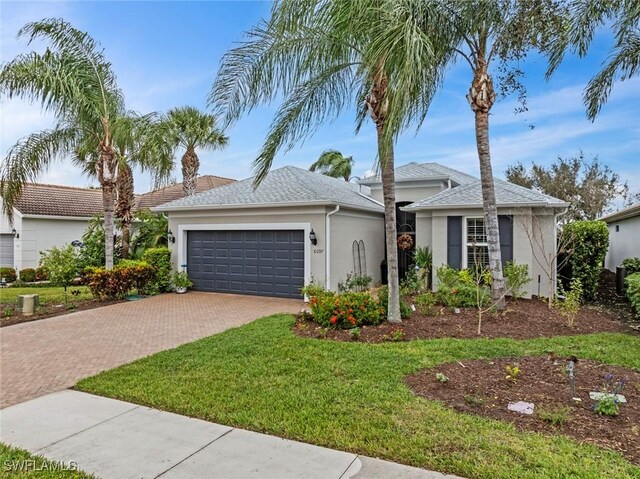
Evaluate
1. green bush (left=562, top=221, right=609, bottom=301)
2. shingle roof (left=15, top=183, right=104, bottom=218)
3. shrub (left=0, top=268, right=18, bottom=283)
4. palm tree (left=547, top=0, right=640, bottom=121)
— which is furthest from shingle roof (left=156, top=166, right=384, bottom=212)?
shrub (left=0, top=268, right=18, bottom=283)

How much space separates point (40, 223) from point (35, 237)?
2.52ft

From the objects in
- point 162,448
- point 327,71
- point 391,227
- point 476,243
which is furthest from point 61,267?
point 476,243

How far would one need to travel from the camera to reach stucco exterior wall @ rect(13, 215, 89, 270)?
20.0 metres

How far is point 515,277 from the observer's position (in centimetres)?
1136

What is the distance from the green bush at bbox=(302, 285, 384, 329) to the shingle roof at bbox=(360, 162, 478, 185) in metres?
9.99

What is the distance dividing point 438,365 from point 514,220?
813cm

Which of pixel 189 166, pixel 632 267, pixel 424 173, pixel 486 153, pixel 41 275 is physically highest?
pixel 189 166

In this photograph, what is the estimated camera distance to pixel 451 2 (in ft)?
29.3

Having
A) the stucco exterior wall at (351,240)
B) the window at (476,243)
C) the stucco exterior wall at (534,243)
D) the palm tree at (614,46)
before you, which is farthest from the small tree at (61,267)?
the palm tree at (614,46)

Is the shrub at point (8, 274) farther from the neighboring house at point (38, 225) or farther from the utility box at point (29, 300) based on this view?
the utility box at point (29, 300)

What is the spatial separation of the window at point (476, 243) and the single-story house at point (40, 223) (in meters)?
14.0

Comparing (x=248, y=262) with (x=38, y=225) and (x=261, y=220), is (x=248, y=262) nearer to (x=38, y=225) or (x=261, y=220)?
(x=261, y=220)

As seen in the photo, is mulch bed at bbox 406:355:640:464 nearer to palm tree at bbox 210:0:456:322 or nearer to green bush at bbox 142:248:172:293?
palm tree at bbox 210:0:456:322

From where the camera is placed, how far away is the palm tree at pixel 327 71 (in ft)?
21.3
